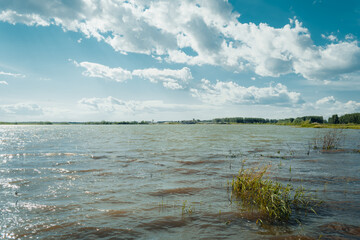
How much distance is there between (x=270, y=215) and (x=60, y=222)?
813 centimetres

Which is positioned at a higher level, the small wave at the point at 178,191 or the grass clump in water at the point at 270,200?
the grass clump in water at the point at 270,200

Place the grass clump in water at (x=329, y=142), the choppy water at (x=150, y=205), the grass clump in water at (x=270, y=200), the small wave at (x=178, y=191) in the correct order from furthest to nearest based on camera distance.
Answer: the grass clump in water at (x=329, y=142) < the small wave at (x=178, y=191) < the grass clump in water at (x=270, y=200) < the choppy water at (x=150, y=205)

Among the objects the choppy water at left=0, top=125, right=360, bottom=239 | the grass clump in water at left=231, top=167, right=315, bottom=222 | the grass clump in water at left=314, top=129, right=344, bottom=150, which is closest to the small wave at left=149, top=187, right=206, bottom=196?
the choppy water at left=0, top=125, right=360, bottom=239

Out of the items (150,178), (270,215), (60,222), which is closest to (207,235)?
(270,215)

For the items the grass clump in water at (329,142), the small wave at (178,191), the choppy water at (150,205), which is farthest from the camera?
the grass clump in water at (329,142)

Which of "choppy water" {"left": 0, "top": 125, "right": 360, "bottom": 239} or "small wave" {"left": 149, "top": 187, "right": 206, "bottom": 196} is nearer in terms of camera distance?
"choppy water" {"left": 0, "top": 125, "right": 360, "bottom": 239}

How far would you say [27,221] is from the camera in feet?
29.2

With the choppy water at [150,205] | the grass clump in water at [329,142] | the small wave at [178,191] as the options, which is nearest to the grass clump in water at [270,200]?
the choppy water at [150,205]

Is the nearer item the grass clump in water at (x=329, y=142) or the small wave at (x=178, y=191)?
the small wave at (x=178, y=191)

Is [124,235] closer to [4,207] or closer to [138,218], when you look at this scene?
[138,218]

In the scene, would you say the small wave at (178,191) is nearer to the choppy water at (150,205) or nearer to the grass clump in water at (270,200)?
the choppy water at (150,205)

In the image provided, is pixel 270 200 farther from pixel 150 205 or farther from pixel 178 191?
pixel 150 205

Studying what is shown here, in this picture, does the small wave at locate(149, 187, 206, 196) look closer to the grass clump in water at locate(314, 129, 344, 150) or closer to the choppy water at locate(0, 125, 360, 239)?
the choppy water at locate(0, 125, 360, 239)

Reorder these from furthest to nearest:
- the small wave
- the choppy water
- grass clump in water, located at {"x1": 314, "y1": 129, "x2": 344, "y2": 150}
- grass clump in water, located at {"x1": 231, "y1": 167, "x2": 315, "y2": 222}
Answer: grass clump in water, located at {"x1": 314, "y1": 129, "x2": 344, "y2": 150} < the small wave < grass clump in water, located at {"x1": 231, "y1": 167, "x2": 315, "y2": 222} < the choppy water
